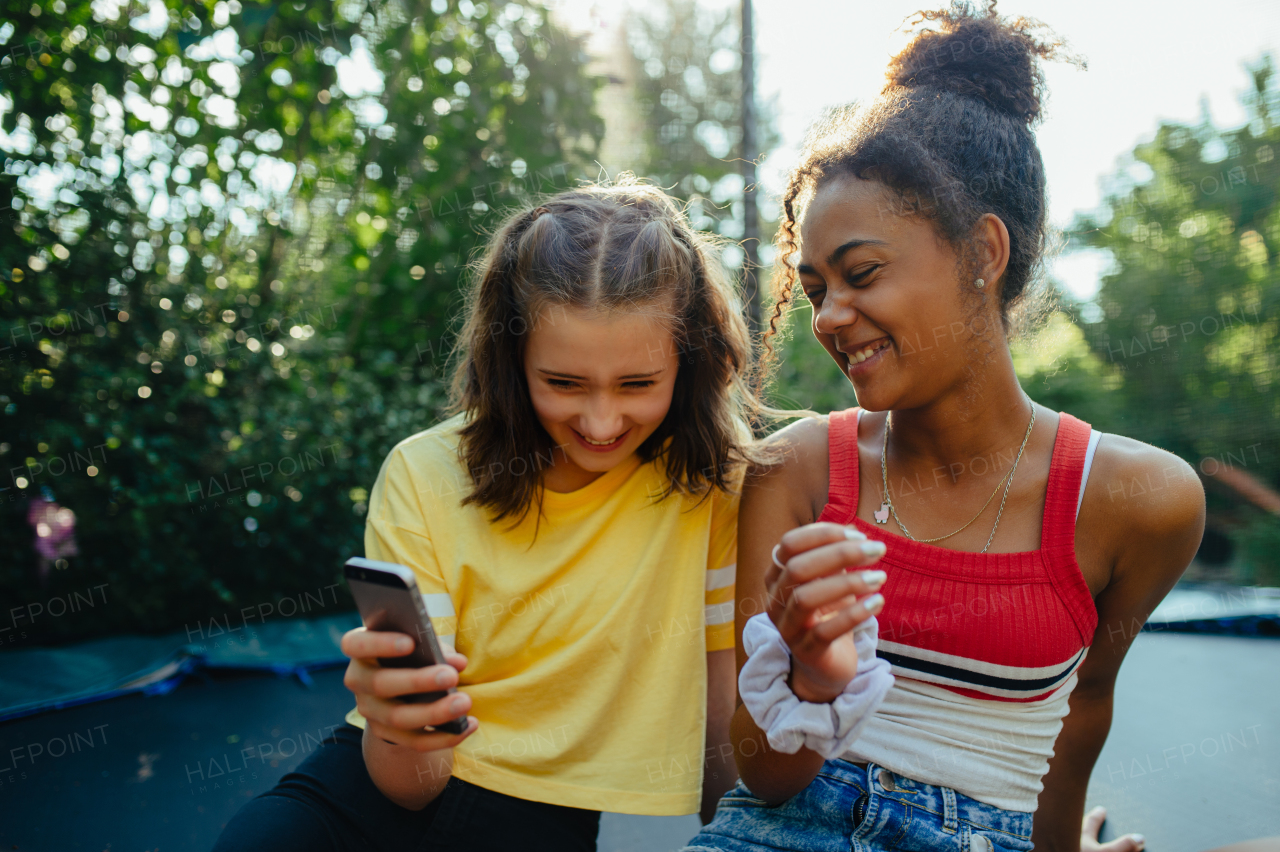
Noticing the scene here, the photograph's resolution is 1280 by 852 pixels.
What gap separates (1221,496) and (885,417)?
5.47 m

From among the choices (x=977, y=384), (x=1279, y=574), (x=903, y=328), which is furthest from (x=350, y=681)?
(x=1279, y=574)

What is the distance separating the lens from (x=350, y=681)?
2.81 ft

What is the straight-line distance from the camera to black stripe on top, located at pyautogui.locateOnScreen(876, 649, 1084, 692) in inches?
37.0

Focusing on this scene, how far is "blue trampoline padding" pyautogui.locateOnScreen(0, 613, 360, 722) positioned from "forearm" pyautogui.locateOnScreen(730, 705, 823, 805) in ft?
6.06

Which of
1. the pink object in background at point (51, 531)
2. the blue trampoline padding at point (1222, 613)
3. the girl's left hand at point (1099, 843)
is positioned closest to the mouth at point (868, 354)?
the girl's left hand at point (1099, 843)

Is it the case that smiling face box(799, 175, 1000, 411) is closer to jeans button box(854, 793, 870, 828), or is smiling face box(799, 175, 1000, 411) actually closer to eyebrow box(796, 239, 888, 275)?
eyebrow box(796, 239, 888, 275)

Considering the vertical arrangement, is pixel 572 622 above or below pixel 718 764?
above

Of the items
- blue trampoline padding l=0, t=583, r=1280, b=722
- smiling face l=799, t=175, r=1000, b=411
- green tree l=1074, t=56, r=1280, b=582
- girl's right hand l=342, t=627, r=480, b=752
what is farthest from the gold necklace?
green tree l=1074, t=56, r=1280, b=582

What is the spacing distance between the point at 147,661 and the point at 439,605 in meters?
1.89

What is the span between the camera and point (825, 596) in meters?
0.69

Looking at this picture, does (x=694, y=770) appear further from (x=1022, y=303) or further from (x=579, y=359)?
(x=1022, y=303)

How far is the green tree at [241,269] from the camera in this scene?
2.58 m

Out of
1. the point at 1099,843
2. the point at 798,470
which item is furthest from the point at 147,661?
the point at 1099,843

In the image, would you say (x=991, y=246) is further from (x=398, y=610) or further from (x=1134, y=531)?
(x=398, y=610)
